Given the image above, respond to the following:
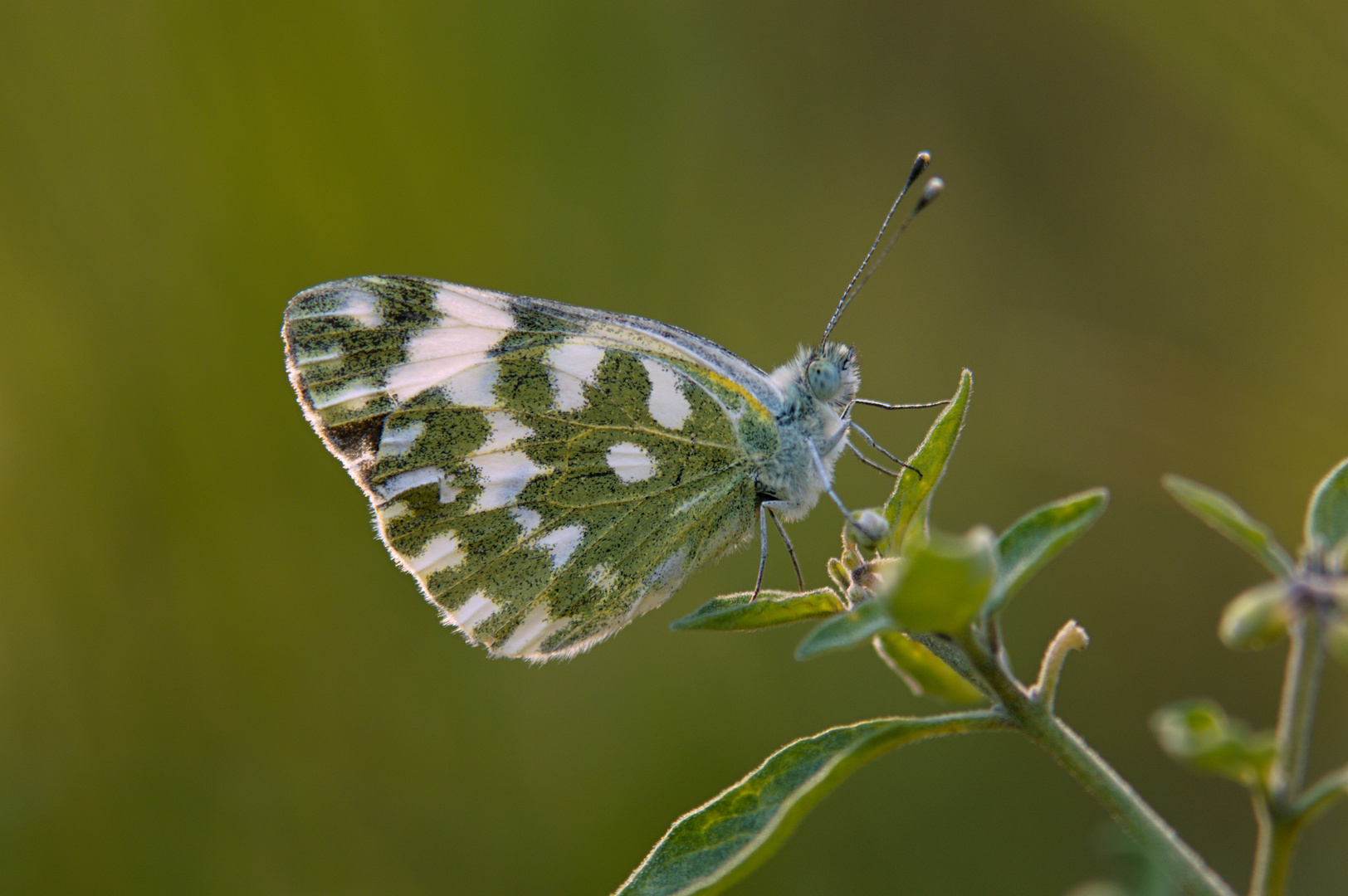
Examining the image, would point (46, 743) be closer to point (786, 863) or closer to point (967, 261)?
point (786, 863)

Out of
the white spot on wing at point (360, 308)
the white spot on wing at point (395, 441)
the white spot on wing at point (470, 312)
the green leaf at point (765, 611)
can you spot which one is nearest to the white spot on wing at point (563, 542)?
the white spot on wing at point (395, 441)

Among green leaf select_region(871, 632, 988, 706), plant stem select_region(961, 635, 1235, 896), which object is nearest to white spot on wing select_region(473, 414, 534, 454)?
green leaf select_region(871, 632, 988, 706)

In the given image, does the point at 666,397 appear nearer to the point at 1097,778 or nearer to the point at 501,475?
the point at 501,475

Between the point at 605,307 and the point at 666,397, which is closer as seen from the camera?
the point at 666,397

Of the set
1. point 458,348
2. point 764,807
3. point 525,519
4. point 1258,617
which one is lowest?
point 1258,617

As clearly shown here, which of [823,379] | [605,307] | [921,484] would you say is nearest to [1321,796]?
[921,484]
